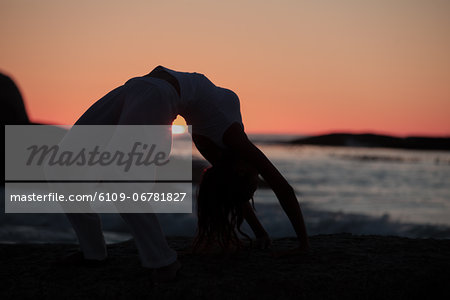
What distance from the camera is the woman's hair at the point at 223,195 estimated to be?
114 inches

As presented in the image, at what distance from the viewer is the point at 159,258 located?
248 centimetres

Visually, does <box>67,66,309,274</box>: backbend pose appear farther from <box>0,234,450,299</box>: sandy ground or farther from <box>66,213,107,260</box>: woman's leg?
<box>0,234,450,299</box>: sandy ground

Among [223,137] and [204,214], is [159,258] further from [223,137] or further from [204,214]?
[223,137]

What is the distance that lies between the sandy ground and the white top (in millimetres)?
848

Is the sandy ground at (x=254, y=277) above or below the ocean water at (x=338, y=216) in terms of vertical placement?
above

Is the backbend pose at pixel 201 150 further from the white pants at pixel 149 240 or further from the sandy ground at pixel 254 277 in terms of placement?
the sandy ground at pixel 254 277

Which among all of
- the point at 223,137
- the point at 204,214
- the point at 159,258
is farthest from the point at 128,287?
the point at 223,137

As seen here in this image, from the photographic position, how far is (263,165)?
283cm

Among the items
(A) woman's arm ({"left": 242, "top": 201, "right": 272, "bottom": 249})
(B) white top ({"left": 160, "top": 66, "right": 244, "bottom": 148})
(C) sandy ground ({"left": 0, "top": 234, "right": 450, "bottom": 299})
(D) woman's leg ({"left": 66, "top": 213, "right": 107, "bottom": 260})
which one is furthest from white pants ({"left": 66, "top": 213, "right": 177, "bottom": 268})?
(A) woman's arm ({"left": 242, "top": 201, "right": 272, "bottom": 249})

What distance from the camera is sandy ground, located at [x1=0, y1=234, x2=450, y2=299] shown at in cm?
238

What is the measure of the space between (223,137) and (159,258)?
0.84 metres

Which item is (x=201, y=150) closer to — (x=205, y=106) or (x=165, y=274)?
(x=205, y=106)

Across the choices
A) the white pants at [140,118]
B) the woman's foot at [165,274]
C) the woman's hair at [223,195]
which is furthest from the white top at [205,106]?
the woman's foot at [165,274]

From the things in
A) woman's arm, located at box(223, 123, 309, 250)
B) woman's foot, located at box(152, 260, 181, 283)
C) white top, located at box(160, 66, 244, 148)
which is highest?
white top, located at box(160, 66, 244, 148)
